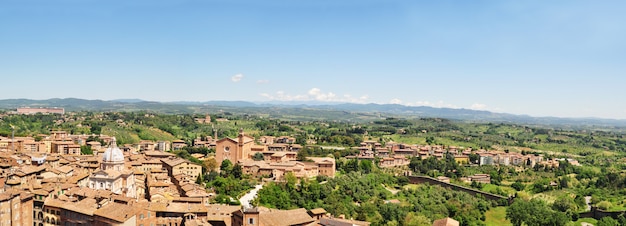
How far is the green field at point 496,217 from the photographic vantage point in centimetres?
5059

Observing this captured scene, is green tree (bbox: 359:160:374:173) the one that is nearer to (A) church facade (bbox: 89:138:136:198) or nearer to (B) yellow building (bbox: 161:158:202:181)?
(B) yellow building (bbox: 161:158:202:181)

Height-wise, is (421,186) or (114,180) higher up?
(114,180)

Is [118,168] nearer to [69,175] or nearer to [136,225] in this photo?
[69,175]

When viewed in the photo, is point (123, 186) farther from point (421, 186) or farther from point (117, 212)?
point (421, 186)

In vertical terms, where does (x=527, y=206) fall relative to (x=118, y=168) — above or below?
below

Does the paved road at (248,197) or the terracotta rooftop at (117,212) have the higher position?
the terracotta rooftop at (117,212)

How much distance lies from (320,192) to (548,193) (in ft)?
102

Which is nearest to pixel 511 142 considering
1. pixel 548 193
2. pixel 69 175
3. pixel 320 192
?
pixel 548 193

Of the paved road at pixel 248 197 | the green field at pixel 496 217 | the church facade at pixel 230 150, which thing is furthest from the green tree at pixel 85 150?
the green field at pixel 496 217

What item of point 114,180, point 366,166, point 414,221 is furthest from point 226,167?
point 414,221

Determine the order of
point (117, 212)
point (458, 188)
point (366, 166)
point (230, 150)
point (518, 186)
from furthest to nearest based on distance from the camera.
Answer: point (366, 166) → point (518, 186) → point (458, 188) → point (230, 150) → point (117, 212)

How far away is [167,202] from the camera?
1312 inches

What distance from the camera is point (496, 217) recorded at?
52594 mm

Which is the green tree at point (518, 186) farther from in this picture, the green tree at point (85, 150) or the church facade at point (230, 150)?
the green tree at point (85, 150)
